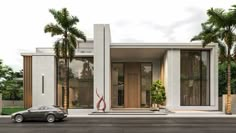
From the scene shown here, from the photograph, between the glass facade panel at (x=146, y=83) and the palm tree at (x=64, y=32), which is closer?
the palm tree at (x=64, y=32)

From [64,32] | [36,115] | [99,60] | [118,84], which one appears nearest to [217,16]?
[99,60]

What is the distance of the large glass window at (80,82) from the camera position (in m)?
34.2

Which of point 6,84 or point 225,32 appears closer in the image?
point 225,32

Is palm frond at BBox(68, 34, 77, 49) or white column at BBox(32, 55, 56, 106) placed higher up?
palm frond at BBox(68, 34, 77, 49)

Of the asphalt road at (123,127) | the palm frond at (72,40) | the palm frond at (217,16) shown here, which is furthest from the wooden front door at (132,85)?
the asphalt road at (123,127)

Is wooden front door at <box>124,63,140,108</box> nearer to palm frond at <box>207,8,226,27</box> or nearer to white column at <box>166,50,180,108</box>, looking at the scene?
white column at <box>166,50,180,108</box>

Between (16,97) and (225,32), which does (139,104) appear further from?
(16,97)

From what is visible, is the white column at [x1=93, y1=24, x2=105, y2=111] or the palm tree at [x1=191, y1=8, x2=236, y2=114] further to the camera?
the white column at [x1=93, y1=24, x2=105, y2=111]

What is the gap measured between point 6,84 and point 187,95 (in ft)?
109

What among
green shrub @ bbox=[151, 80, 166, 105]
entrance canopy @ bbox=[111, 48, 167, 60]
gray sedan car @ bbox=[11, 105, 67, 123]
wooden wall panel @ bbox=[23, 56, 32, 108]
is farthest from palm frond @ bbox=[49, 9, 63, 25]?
green shrub @ bbox=[151, 80, 166, 105]

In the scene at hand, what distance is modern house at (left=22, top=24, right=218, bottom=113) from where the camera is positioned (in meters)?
31.2

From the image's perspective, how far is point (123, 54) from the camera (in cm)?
3625

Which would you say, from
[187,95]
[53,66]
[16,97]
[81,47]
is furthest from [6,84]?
[187,95]

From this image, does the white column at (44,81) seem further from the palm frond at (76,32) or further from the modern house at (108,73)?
the palm frond at (76,32)
